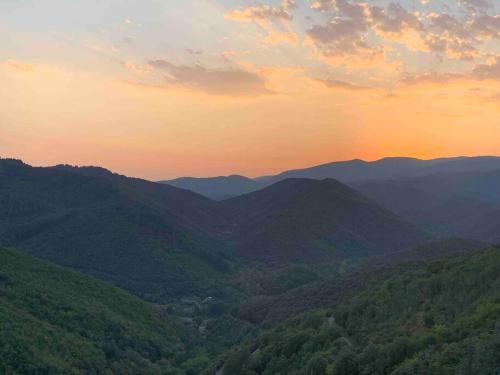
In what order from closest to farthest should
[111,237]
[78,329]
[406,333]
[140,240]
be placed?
[406,333] → [78,329] → [111,237] → [140,240]

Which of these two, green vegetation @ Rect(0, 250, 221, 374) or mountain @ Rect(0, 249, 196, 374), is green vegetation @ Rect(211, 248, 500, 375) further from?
mountain @ Rect(0, 249, 196, 374)

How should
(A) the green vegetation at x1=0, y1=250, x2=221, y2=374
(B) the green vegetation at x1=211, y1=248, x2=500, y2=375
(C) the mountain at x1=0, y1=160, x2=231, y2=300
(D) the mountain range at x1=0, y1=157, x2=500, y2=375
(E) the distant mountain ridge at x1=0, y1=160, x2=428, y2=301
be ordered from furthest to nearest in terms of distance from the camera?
1. (E) the distant mountain ridge at x1=0, y1=160, x2=428, y2=301
2. (C) the mountain at x1=0, y1=160, x2=231, y2=300
3. (A) the green vegetation at x1=0, y1=250, x2=221, y2=374
4. (D) the mountain range at x1=0, y1=157, x2=500, y2=375
5. (B) the green vegetation at x1=211, y1=248, x2=500, y2=375

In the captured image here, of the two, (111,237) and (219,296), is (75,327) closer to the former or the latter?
(219,296)

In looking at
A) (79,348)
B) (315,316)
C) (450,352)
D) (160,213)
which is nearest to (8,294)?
(79,348)

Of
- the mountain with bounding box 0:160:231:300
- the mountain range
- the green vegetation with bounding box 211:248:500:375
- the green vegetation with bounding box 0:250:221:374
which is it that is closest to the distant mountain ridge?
the mountain with bounding box 0:160:231:300

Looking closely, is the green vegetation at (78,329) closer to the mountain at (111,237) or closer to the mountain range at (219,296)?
the mountain range at (219,296)

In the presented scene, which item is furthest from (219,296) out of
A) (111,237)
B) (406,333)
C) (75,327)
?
(406,333)
